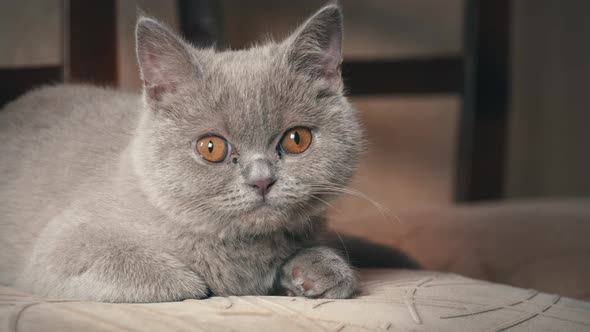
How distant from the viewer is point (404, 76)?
2.83 m

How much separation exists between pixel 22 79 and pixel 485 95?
197 cm

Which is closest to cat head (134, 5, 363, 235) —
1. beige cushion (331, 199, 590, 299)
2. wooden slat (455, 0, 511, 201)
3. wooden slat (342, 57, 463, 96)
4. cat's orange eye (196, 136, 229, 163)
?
cat's orange eye (196, 136, 229, 163)

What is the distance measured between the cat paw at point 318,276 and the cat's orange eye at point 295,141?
0.82ft

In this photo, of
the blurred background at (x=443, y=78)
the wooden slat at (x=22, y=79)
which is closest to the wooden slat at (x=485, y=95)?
the blurred background at (x=443, y=78)

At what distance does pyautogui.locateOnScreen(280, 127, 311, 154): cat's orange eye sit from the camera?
137 centimetres

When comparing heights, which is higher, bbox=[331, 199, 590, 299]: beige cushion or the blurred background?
the blurred background

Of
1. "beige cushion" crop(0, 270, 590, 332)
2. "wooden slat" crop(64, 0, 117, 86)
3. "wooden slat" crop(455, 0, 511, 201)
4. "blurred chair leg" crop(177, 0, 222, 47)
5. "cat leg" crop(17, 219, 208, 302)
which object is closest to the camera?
"beige cushion" crop(0, 270, 590, 332)

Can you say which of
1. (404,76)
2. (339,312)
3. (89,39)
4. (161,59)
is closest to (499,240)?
(404,76)

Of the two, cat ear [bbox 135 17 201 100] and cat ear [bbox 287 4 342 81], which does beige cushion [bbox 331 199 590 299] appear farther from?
cat ear [bbox 135 17 201 100]

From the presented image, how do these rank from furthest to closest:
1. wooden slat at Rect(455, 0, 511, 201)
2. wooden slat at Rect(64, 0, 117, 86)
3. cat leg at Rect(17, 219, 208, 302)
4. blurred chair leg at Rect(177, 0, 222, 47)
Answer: wooden slat at Rect(455, 0, 511, 201) → blurred chair leg at Rect(177, 0, 222, 47) → wooden slat at Rect(64, 0, 117, 86) → cat leg at Rect(17, 219, 208, 302)

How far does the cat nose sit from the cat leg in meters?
0.23

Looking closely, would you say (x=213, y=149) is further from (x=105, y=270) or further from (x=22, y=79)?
(x=22, y=79)

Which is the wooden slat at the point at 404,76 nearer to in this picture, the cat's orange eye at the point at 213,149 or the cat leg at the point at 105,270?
the cat's orange eye at the point at 213,149

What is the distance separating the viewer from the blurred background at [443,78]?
2.43 meters
